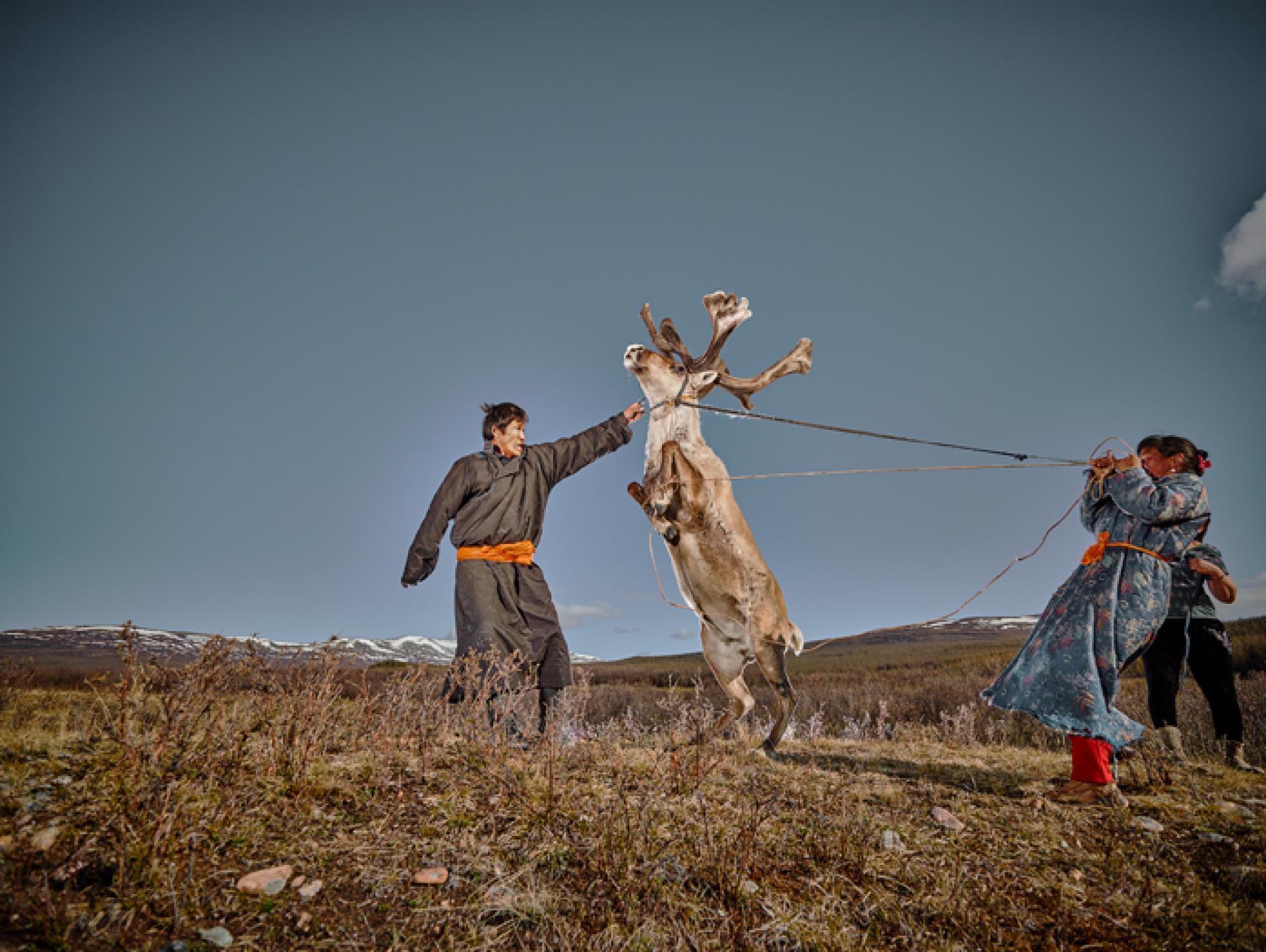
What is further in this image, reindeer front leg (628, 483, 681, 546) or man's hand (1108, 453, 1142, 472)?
reindeer front leg (628, 483, 681, 546)

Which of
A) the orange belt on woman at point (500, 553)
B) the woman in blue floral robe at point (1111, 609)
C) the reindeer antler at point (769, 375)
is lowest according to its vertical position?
the woman in blue floral robe at point (1111, 609)

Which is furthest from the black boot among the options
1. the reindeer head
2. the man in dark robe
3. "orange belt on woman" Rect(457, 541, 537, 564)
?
the reindeer head

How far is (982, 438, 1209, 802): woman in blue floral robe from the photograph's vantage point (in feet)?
12.0

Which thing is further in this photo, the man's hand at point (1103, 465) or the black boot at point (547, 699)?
the black boot at point (547, 699)

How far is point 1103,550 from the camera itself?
4066 millimetres

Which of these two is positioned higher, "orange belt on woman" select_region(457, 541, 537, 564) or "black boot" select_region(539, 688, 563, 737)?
"orange belt on woman" select_region(457, 541, 537, 564)

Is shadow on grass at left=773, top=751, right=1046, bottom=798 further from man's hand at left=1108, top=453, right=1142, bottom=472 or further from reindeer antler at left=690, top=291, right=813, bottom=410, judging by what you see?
reindeer antler at left=690, top=291, right=813, bottom=410

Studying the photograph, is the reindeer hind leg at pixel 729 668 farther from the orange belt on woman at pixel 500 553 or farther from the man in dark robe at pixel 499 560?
the orange belt on woman at pixel 500 553

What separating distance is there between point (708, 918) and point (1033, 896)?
1523 millimetres

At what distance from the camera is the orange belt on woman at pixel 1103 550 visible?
3861mm

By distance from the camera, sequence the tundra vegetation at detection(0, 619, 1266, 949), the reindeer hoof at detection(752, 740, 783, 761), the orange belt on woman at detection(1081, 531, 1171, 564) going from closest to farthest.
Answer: the tundra vegetation at detection(0, 619, 1266, 949) → the orange belt on woman at detection(1081, 531, 1171, 564) → the reindeer hoof at detection(752, 740, 783, 761)

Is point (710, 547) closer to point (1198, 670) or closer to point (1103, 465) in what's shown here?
point (1103, 465)

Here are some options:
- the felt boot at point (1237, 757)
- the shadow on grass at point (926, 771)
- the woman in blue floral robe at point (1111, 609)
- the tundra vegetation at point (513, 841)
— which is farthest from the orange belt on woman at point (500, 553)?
the felt boot at point (1237, 757)

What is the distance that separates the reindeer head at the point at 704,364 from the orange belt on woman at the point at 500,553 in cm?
189
